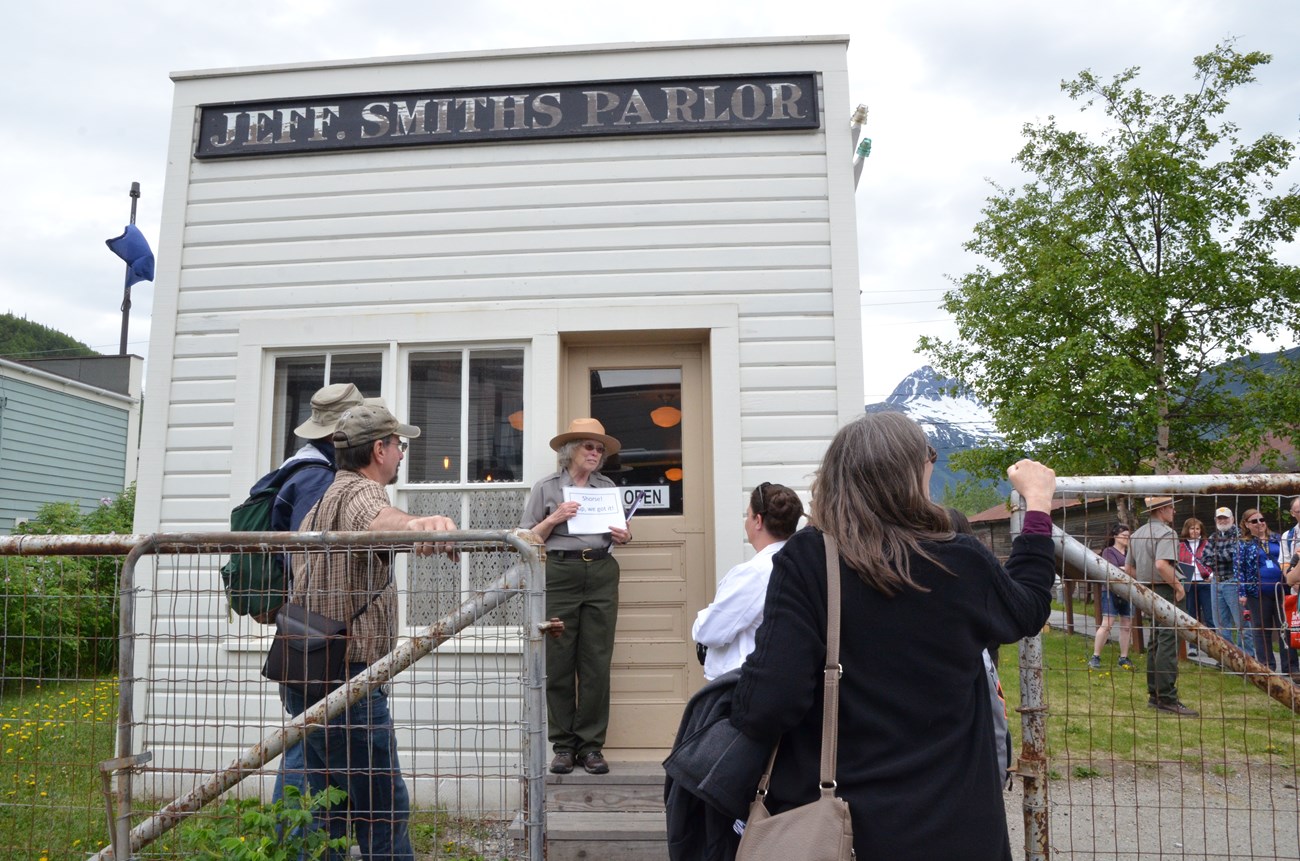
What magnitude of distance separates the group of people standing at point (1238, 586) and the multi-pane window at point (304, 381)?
14.0 feet

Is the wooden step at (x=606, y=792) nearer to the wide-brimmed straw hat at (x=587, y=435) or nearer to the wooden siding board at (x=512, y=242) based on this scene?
the wide-brimmed straw hat at (x=587, y=435)

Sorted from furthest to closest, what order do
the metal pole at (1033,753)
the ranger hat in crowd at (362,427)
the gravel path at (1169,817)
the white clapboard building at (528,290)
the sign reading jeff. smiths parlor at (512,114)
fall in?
the sign reading jeff. smiths parlor at (512,114)
the white clapboard building at (528,290)
the gravel path at (1169,817)
the ranger hat in crowd at (362,427)
the metal pole at (1033,753)

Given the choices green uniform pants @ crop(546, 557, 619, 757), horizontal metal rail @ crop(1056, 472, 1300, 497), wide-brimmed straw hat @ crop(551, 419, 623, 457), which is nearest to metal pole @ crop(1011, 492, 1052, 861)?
horizontal metal rail @ crop(1056, 472, 1300, 497)

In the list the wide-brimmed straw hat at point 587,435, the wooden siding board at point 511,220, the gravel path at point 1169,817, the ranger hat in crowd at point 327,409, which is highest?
the wooden siding board at point 511,220

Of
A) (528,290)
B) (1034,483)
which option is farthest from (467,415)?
(1034,483)

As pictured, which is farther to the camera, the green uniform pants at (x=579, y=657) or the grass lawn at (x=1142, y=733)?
the green uniform pants at (x=579, y=657)

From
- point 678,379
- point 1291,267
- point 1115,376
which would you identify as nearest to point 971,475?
point 1115,376

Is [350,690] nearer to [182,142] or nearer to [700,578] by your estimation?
[700,578]

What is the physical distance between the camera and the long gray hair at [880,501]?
1940 millimetres

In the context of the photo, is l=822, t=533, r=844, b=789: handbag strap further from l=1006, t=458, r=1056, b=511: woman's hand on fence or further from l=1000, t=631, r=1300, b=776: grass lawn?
l=1000, t=631, r=1300, b=776: grass lawn

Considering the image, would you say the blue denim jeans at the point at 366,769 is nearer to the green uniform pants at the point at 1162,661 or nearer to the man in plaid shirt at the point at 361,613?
the man in plaid shirt at the point at 361,613

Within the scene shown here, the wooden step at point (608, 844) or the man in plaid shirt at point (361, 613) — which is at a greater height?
the man in plaid shirt at point (361, 613)

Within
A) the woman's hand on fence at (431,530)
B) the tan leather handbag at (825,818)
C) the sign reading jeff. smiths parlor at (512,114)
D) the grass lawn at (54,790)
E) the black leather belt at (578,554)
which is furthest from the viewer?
the sign reading jeff. smiths parlor at (512,114)

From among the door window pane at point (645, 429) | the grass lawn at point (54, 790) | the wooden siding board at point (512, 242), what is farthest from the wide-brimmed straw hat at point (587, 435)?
Result: the grass lawn at point (54, 790)
